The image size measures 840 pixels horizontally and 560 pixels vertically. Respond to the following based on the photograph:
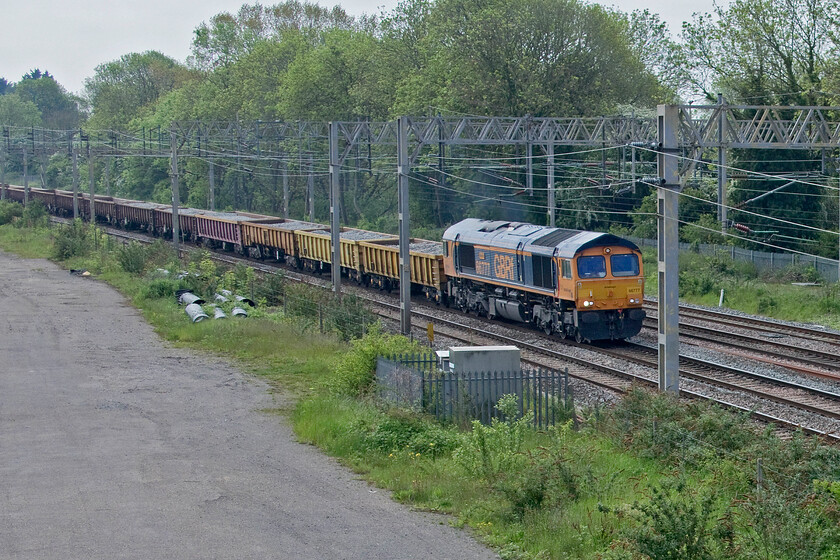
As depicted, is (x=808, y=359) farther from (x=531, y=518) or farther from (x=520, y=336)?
(x=531, y=518)

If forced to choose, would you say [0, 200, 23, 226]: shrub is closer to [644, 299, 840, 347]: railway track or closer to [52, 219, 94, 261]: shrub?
[52, 219, 94, 261]: shrub

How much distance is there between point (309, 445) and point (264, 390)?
485 cm

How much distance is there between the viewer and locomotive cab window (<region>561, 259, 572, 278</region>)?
25.4 meters

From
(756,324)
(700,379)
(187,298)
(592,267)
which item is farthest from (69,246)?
(700,379)

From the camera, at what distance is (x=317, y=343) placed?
2512 centimetres

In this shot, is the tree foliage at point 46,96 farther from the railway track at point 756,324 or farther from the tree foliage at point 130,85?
the railway track at point 756,324

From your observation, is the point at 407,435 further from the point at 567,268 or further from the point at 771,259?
the point at 771,259

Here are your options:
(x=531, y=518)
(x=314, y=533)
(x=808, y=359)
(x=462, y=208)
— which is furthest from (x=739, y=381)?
(x=462, y=208)

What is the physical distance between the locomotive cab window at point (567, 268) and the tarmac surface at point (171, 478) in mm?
8633

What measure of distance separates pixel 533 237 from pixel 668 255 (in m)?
10.8

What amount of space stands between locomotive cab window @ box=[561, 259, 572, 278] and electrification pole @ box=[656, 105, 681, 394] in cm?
803

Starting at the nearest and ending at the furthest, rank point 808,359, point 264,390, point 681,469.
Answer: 1. point 681,469
2. point 264,390
3. point 808,359

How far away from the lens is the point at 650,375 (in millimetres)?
22047

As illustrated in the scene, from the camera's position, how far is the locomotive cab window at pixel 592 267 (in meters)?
25.3
